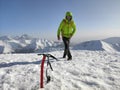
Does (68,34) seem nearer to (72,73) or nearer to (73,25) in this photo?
(73,25)

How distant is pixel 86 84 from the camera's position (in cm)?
608

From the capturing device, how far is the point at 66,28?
36.2 feet

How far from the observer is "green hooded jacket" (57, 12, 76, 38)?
35.7 feet

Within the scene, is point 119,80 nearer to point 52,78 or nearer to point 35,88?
point 52,78

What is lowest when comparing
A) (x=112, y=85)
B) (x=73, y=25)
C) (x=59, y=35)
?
(x=112, y=85)

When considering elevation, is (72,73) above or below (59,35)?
below

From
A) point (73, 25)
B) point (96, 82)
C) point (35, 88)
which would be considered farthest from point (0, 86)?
point (73, 25)

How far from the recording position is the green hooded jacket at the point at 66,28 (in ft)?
35.7

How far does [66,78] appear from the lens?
21.6 ft

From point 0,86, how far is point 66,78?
2.57 meters

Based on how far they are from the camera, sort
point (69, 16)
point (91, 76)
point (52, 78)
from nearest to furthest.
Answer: point (52, 78) → point (91, 76) → point (69, 16)

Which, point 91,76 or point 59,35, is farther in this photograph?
point 59,35

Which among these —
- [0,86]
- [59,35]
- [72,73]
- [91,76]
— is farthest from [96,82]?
[59,35]

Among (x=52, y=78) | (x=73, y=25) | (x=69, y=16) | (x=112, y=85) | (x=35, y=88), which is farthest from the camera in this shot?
(x=73, y=25)
